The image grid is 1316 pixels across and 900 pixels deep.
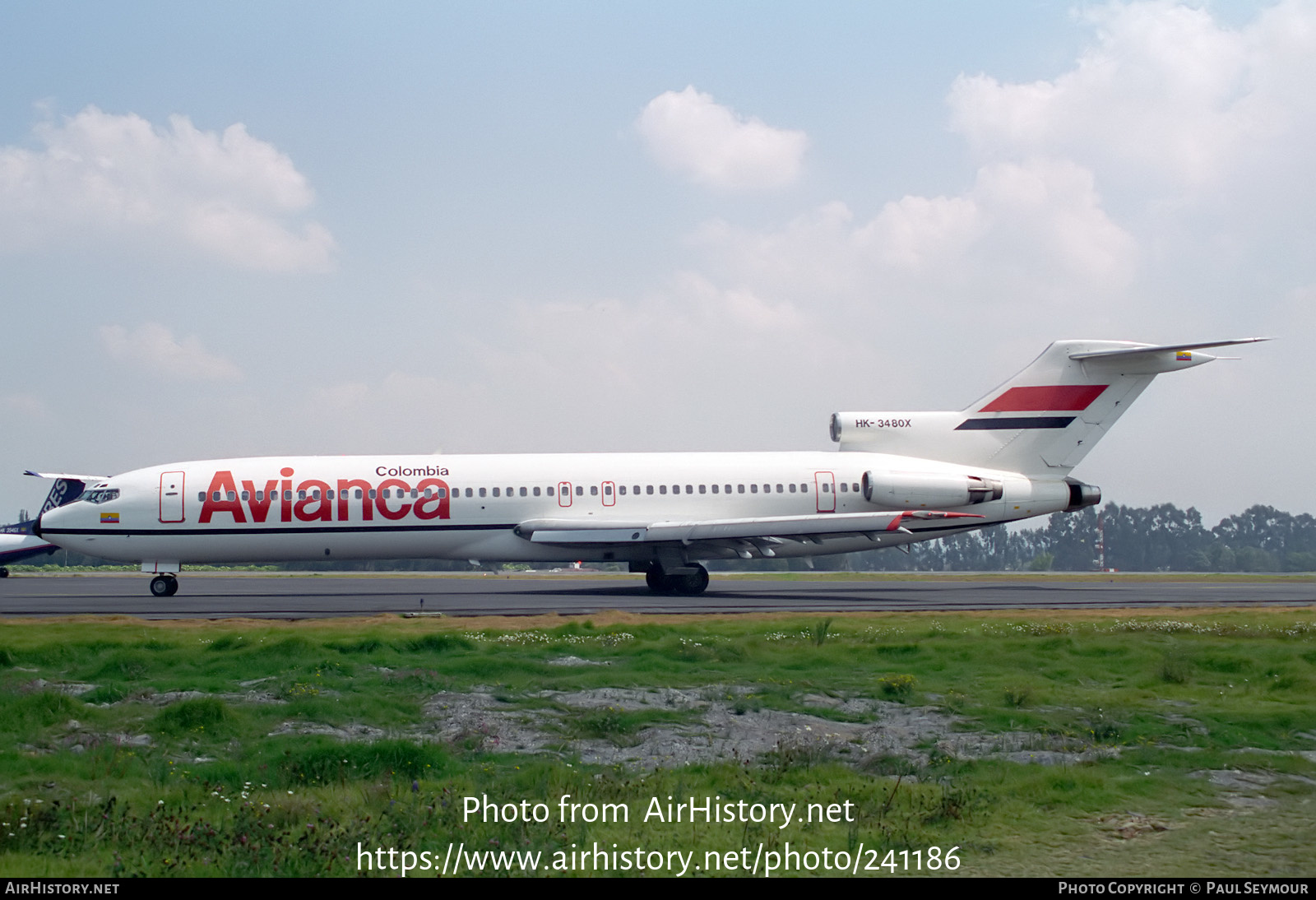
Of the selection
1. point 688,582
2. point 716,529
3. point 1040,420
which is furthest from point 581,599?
point 1040,420

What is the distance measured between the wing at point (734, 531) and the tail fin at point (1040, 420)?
368cm

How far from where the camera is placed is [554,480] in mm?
32844

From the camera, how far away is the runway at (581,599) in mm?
25875

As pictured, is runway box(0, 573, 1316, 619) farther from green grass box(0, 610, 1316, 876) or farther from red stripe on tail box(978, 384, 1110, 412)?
green grass box(0, 610, 1316, 876)

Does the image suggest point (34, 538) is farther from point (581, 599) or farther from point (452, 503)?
point (581, 599)

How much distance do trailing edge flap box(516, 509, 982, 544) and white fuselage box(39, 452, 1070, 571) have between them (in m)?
0.42

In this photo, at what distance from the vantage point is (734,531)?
3089cm

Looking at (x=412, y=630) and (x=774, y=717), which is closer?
(x=774, y=717)

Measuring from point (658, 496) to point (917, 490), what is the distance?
309 inches

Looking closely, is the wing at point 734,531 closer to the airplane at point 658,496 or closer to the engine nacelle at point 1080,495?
the airplane at point 658,496

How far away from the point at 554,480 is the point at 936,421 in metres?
12.4
